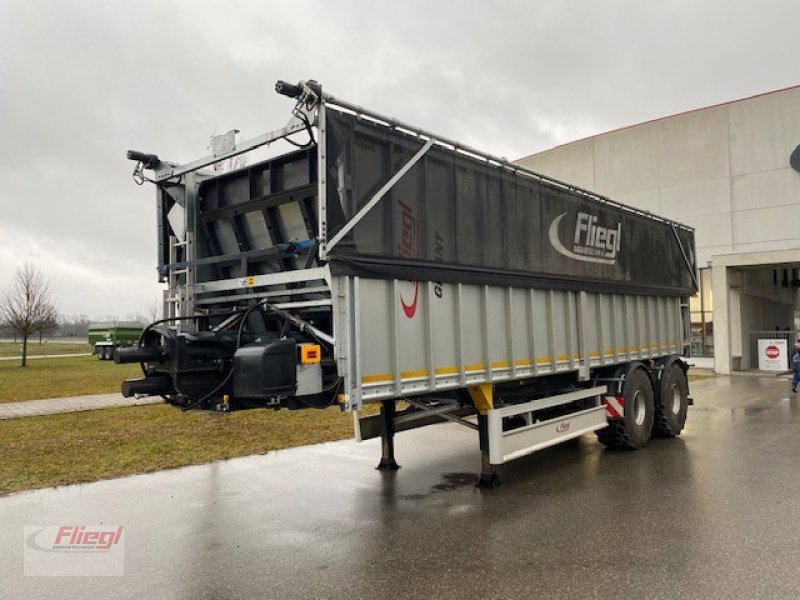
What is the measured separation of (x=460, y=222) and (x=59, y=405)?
11.9 meters

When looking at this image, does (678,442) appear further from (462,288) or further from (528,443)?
(462,288)

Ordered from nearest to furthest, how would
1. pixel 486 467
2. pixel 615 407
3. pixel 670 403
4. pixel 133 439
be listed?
1. pixel 486 467
2. pixel 615 407
3. pixel 133 439
4. pixel 670 403

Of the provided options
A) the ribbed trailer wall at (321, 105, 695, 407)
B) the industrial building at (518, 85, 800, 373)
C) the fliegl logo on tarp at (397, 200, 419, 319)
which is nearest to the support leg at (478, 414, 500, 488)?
the ribbed trailer wall at (321, 105, 695, 407)

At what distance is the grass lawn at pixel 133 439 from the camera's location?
299 inches

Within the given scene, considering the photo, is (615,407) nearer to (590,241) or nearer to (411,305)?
(590,241)

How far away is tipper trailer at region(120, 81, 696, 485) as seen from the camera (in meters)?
5.03

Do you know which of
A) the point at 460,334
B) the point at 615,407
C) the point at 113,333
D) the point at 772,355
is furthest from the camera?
the point at 113,333

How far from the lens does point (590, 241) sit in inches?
324

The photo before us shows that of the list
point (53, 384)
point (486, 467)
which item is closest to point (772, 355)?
point (486, 467)

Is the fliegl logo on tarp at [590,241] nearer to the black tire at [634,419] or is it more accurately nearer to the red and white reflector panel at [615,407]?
the black tire at [634,419]

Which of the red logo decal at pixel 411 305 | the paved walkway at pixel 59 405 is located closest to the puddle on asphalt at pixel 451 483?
the red logo decal at pixel 411 305

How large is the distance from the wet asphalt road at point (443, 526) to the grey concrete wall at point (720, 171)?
19345 mm

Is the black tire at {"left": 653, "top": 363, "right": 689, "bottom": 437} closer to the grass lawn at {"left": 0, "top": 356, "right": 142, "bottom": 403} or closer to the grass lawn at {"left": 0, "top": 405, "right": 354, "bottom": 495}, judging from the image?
the grass lawn at {"left": 0, "top": 405, "right": 354, "bottom": 495}

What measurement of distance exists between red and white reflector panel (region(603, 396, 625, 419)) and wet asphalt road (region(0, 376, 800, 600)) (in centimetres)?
57
